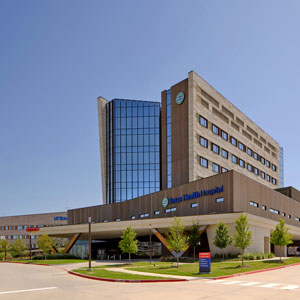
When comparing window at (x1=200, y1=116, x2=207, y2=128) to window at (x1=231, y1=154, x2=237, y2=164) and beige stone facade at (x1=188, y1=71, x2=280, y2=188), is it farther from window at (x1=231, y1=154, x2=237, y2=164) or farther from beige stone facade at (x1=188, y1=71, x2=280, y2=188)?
window at (x1=231, y1=154, x2=237, y2=164)

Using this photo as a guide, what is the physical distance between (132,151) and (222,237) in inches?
1931

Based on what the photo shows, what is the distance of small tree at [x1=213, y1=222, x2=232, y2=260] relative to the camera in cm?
4141

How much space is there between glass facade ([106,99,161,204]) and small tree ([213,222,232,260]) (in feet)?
143

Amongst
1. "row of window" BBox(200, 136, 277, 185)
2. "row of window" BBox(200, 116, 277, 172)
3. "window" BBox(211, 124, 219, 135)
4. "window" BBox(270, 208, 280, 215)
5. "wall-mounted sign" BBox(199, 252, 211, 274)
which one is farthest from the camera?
"window" BBox(211, 124, 219, 135)

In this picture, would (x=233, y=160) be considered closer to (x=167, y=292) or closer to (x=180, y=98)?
(x=180, y=98)

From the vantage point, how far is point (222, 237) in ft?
137

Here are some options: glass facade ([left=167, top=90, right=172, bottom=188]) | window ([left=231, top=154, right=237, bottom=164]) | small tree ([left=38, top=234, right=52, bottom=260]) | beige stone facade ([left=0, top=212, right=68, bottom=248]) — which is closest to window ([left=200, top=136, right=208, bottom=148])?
glass facade ([left=167, top=90, right=172, bottom=188])

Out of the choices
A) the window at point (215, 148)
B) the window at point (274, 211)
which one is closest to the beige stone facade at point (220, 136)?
the window at point (215, 148)

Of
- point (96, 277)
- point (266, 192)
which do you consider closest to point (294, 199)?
point (266, 192)

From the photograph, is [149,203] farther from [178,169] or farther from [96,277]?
[96,277]

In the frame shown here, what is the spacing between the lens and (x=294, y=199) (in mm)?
74062

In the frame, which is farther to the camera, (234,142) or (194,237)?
(234,142)

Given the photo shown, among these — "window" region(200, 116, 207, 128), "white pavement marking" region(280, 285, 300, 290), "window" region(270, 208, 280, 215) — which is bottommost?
"white pavement marking" region(280, 285, 300, 290)

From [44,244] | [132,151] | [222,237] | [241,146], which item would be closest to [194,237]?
[222,237]
